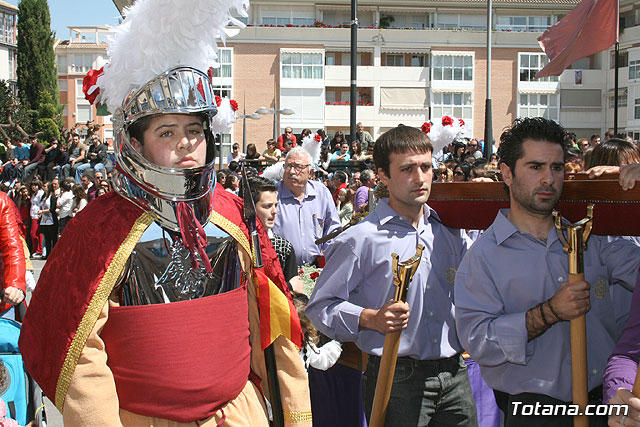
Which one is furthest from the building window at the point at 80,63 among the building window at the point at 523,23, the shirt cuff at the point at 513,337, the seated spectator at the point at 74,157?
the shirt cuff at the point at 513,337

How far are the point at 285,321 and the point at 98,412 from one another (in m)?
0.84

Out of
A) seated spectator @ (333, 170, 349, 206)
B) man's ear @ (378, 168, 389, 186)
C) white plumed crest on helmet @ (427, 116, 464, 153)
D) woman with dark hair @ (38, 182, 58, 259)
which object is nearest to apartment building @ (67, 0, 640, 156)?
woman with dark hair @ (38, 182, 58, 259)

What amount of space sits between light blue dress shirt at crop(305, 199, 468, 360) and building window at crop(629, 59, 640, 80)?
153ft

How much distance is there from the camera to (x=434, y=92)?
47.3m

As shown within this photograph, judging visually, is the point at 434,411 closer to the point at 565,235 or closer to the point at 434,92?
the point at 565,235

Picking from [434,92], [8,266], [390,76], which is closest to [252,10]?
[390,76]

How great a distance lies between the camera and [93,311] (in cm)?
241

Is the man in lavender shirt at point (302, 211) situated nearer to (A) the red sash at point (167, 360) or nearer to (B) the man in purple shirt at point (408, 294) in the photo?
(B) the man in purple shirt at point (408, 294)

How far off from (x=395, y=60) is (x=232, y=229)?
46052mm

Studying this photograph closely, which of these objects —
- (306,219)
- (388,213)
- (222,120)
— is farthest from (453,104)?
(388,213)

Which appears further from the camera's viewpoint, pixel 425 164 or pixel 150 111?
pixel 425 164

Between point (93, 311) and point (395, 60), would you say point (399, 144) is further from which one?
point (395, 60)

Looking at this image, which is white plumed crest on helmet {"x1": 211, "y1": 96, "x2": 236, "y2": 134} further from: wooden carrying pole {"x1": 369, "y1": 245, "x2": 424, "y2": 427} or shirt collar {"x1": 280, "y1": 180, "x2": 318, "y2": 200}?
shirt collar {"x1": 280, "y1": 180, "x2": 318, "y2": 200}

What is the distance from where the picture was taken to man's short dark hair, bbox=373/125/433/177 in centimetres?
352
